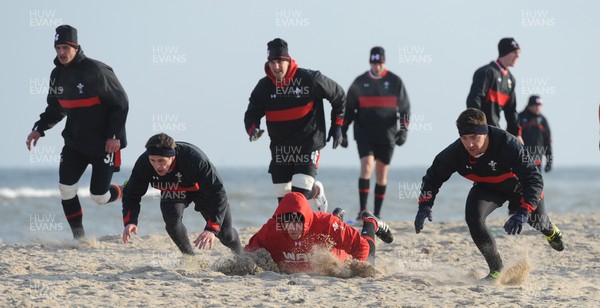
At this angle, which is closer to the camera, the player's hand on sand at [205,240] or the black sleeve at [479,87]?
the player's hand on sand at [205,240]

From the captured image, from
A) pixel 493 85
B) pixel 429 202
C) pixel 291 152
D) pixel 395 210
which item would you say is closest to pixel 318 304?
pixel 429 202

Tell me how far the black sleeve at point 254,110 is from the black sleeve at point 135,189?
183cm

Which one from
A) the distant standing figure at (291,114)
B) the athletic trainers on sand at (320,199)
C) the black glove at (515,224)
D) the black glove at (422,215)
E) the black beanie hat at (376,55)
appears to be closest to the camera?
the black glove at (515,224)

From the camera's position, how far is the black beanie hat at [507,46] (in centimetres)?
1035

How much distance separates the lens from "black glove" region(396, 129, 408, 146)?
40.4ft

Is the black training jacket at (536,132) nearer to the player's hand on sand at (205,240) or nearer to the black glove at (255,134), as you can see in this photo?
the black glove at (255,134)

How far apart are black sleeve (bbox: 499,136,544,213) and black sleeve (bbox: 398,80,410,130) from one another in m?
5.27

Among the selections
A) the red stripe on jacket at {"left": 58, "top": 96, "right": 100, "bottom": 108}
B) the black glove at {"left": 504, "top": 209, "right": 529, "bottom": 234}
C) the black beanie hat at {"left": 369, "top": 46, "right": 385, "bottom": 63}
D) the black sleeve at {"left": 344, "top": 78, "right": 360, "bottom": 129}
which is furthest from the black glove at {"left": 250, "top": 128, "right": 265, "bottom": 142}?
the black beanie hat at {"left": 369, "top": 46, "right": 385, "bottom": 63}

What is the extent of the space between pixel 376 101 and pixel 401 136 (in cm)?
59

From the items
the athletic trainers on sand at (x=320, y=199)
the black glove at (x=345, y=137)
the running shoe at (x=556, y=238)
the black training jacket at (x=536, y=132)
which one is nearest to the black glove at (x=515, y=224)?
the running shoe at (x=556, y=238)

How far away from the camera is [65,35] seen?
8945 mm

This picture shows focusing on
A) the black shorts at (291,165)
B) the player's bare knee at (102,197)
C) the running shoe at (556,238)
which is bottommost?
the running shoe at (556,238)

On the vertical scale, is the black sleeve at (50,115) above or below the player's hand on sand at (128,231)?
Result: above

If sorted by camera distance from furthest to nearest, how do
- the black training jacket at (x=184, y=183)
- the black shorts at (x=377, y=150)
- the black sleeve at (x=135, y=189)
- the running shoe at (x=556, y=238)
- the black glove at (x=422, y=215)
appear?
the black shorts at (x=377, y=150) → the running shoe at (x=556, y=238) → the black sleeve at (x=135, y=189) → the black training jacket at (x=184, y=183) → the black glove at (x=422, y=215)
